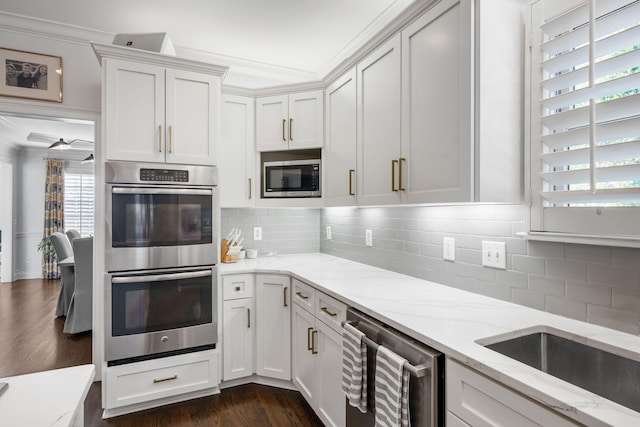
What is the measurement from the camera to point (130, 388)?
223 cm

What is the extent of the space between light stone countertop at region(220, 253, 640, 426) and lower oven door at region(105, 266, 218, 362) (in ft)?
2.30

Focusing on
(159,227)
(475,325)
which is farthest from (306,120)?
(475,325)

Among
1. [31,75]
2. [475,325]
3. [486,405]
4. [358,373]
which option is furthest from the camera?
[31,75]

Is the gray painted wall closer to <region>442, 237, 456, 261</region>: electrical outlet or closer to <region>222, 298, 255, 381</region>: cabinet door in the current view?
<region>442, 237, 456, 261</region>: electrical outlet

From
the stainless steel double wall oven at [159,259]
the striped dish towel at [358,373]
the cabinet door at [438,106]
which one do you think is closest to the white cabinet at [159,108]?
the stainless steel double wall oven at [159,259]

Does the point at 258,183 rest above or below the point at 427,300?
above

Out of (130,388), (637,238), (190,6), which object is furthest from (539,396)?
(190,6)

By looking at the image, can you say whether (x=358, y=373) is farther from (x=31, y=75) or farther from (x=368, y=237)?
(x=31, y=75)

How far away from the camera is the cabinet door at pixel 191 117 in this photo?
7.60 feet

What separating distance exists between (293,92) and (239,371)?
2.18m

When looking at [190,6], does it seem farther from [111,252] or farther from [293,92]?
[111,252]

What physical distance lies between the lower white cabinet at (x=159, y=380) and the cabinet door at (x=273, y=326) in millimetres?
346

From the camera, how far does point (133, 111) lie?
223 centimetres

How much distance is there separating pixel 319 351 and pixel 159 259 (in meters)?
1.21
